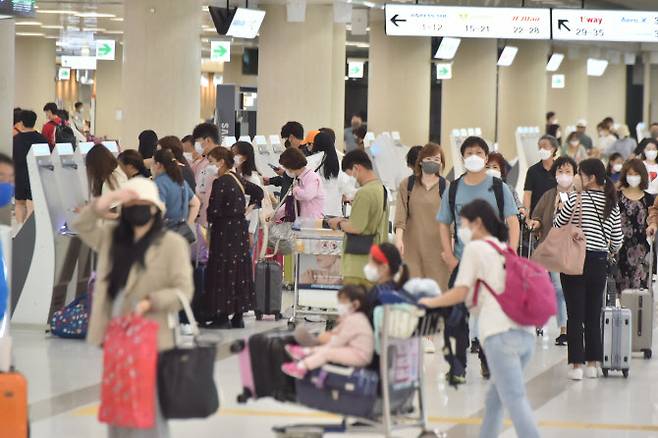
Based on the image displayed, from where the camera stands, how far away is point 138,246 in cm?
655

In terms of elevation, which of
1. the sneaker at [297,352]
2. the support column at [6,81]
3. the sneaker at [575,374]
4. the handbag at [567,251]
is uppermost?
the support column at [6,81]

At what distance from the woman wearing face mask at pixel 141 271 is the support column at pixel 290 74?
17.5 meters

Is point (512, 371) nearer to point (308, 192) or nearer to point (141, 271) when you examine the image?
point (141, 271)

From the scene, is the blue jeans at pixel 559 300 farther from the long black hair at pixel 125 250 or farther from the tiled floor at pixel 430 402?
the long black hair at pixel 125 250

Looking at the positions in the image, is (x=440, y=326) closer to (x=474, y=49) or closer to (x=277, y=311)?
→ (x=277, y=311)

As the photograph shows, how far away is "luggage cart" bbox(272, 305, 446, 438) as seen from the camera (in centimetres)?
675

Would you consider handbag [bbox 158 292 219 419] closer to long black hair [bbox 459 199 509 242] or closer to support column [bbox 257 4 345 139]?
long black hair [bbox 459 199 509 242]

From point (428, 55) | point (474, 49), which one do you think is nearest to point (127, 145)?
point (428, 55)

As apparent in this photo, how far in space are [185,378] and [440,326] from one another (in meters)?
1.40

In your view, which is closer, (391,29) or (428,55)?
(391,29)

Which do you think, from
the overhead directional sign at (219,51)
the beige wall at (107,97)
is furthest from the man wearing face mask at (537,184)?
the beige wall at (107,97)

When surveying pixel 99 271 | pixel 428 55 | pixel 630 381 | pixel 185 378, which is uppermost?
pixel 428 55

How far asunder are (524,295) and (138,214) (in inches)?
75.3

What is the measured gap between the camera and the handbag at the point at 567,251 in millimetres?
10055
